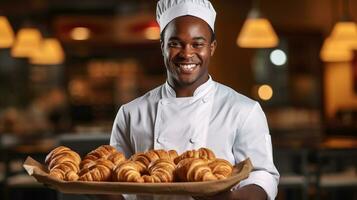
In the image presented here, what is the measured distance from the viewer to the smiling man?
196cm

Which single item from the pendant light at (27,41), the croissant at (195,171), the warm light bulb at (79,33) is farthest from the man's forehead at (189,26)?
the warm light bulb at (79,33)

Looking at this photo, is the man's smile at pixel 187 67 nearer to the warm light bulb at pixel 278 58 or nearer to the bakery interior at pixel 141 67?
the bakery interior at pixel 141 67

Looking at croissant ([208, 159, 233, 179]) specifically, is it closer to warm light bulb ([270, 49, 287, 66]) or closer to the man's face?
the man's face

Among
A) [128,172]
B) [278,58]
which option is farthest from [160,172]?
[278,58]

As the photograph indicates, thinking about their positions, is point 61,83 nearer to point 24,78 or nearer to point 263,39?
point 24,78

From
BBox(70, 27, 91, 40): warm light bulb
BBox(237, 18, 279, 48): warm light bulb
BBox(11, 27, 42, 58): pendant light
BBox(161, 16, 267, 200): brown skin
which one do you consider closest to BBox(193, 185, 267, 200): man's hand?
BBox(161, 16, 267, 200): brown skin

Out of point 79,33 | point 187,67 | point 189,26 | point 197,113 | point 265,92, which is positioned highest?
point 189,26

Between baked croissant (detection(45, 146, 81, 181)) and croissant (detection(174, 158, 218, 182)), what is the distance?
0.25 meters

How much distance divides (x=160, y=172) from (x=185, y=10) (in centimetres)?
45

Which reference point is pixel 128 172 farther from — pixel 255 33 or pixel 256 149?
pixel 255 33

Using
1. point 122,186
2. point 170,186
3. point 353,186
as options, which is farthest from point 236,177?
point 353,186

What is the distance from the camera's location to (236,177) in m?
1.72

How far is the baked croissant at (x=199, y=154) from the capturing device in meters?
1.83

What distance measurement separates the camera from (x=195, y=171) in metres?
1.73
